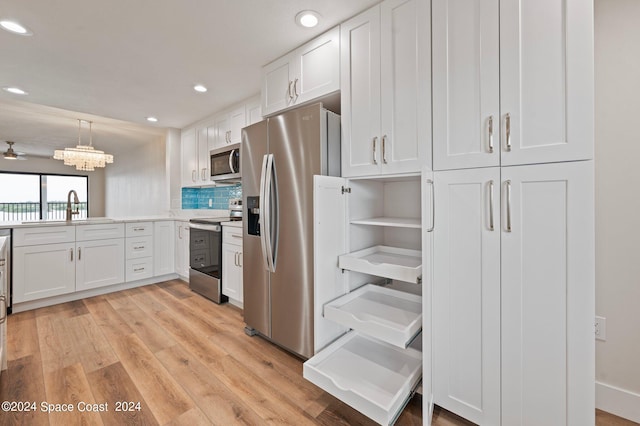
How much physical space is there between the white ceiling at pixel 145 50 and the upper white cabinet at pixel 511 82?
27.3 inches

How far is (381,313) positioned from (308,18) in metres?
2.00

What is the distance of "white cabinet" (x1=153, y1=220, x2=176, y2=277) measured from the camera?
13.2 feet

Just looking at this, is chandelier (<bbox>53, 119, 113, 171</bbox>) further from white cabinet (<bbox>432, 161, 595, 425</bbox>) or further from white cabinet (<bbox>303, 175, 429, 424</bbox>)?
white cabinet (<bbox>432, 161, 595, 425</bbox>)

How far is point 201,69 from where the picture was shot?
261 cm

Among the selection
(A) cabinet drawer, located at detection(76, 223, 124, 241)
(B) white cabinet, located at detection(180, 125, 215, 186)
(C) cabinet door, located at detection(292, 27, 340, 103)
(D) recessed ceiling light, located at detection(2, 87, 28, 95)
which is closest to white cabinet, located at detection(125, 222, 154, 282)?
(A) cabinet drawer, located at detection(76, 223, 124, 241)

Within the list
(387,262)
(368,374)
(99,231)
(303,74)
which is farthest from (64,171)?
(368,374)

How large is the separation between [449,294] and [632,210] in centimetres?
104

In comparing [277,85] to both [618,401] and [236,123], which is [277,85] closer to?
[236,123]

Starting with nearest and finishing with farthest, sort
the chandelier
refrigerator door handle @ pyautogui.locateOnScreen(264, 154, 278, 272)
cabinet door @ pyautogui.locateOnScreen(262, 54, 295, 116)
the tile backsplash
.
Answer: refrigerator door handle @ pyautogui.locateOnScreen(264, 154, 278, 272)
cabinet door @ pyautogui.locateOnScreen(262, 54, 295, 116)
the tile backsplash
the chandelier

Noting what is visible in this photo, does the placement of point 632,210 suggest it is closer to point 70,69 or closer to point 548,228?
point 548,228

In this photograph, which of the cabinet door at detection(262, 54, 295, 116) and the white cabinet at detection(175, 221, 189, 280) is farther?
the white cabinet at detection(175, 221, 189, 280)

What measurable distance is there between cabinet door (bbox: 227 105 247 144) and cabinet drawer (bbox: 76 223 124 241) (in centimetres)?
189

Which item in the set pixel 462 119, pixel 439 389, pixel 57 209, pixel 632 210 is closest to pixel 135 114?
pixel 462 119

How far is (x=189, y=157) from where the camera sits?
438 centimetres
